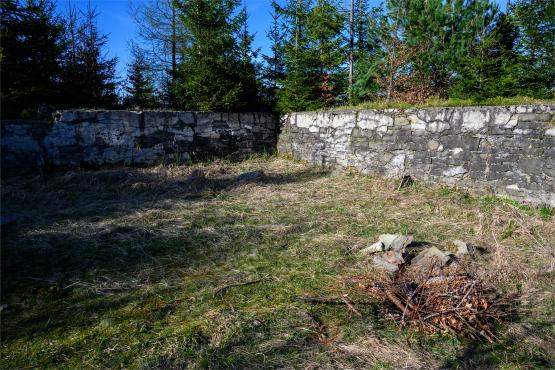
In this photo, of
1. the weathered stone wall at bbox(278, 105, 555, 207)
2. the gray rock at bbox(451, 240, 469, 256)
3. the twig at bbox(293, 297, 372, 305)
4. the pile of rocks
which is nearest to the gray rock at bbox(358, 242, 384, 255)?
the pile of rocks

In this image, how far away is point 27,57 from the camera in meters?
8.12

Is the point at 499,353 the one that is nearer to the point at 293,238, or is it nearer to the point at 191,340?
the point at 191,340

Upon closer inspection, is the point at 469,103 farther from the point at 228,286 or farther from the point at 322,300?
the point at 228,286

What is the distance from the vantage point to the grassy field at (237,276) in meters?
2.06

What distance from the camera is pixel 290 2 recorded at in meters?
10.7

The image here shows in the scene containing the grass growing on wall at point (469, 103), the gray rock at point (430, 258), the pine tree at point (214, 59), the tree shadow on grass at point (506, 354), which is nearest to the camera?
the tree shadow on grass at point (506, 354)

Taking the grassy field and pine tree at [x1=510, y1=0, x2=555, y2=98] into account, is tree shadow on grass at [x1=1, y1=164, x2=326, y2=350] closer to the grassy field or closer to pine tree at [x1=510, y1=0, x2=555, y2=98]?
the grassy field

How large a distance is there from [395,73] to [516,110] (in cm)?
524

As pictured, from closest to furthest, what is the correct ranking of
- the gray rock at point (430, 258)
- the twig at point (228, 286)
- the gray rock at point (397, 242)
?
1. the twig at point (228, 286)
2. the gray rock at point (430, 258)
3. the gray rock at point (397, 242)

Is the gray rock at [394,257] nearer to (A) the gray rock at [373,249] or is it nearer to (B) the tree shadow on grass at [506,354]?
(A) the gray rock at [373,249]

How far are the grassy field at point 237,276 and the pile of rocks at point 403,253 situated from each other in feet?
0.51

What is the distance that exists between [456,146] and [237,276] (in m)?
4.34

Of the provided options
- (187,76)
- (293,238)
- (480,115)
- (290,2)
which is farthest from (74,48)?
(480,115)

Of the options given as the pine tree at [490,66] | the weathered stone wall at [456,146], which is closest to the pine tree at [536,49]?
the pine tree at [490,66]
